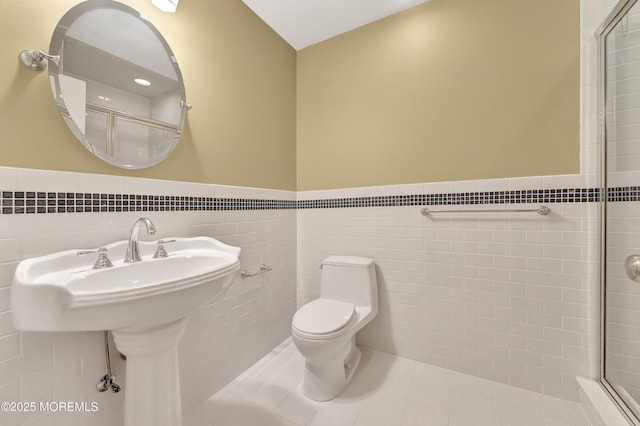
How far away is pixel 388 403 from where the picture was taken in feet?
4.48

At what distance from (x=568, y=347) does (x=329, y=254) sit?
1.45 meters

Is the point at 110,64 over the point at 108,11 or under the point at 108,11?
under

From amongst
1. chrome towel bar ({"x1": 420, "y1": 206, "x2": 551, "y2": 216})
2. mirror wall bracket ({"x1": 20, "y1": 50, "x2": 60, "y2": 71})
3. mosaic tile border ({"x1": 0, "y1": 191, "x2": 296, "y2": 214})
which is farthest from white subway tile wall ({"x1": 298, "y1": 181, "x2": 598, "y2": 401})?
mirror wall bracket ({"x1": 20, "y1": 50, "x2": 60, "y2": 71})

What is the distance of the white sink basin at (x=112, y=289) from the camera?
62 cm

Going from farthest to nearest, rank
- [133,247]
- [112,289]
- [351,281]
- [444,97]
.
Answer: [351,281] → [444,97] → [133,247] → [112,289]

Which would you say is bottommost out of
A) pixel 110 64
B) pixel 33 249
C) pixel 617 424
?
pixel 617 424

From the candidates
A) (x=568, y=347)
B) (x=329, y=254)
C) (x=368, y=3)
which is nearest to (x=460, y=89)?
(x=368, y=3)

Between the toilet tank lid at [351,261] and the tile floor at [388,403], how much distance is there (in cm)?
65

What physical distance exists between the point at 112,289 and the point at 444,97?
1.88 metres

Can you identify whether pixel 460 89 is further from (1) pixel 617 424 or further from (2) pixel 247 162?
(1) pixel 617 424

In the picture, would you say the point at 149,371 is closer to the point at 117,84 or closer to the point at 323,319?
the point at 323,319

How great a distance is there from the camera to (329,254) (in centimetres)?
199

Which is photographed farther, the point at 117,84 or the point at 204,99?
the point at 204,99

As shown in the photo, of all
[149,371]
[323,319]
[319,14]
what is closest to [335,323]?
[323,319]
